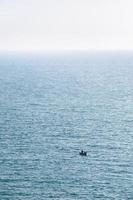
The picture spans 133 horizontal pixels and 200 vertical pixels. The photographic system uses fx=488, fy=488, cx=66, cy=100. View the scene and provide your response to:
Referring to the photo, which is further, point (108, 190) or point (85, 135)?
point (85, 135)

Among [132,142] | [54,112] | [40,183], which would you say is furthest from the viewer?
[54,112]

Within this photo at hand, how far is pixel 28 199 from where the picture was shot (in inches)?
3356

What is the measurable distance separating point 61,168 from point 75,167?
123 inches

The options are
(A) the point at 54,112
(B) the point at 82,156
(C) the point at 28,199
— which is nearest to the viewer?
(C) the point at 28,199

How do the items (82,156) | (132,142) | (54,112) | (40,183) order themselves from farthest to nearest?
(54,112) < (132,142) < (82,156) < (40,183)

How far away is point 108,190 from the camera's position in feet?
293

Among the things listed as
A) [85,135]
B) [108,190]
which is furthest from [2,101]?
[108,190]

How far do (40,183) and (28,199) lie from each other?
7.27 m

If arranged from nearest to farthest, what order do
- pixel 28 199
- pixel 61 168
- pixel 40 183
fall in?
pixel 28 199
pixel 40 183
pixel 61 168

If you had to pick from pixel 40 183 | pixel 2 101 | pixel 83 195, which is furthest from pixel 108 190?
pixel 2 101

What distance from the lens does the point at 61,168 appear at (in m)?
100

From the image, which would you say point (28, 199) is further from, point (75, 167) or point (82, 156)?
point (82, 156)

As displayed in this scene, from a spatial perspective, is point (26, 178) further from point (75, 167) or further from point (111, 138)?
point (111, 138)

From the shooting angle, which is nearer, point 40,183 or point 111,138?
point 40,183
